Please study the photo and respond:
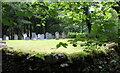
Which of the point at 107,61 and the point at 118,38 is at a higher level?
the point at 118,38

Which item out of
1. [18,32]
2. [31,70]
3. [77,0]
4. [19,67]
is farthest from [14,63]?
[18,32]

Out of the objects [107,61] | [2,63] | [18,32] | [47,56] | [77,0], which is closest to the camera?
[77,0]

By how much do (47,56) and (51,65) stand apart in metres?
0.41

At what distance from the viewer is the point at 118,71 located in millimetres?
5527

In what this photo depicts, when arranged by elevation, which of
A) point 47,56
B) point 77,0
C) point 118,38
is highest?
point 77,0

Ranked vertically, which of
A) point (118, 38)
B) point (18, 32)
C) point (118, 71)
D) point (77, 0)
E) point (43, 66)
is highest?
point (77, 0)

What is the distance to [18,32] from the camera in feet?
91.3

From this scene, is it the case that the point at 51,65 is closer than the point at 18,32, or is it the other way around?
the point at 51,65

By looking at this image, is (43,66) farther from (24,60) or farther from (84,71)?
(84,71)

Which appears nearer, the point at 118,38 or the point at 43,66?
the point at 118,38

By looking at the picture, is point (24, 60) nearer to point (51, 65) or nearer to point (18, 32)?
point (51, 65)

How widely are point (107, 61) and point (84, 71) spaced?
5.05 feet

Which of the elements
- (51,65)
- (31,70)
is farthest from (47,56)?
(31,70)

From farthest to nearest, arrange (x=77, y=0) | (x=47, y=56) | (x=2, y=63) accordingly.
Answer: (x=2, y=63) → (x=47, y=56) → (x=77, y=0)
